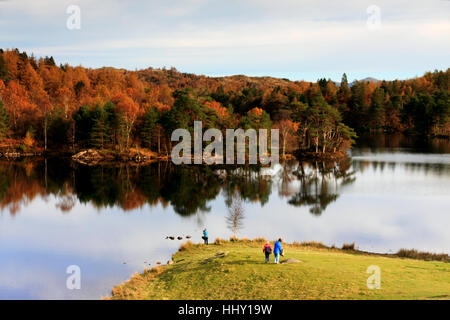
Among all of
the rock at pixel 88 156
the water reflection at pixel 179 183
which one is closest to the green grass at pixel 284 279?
the water reflection at pixel 179 183

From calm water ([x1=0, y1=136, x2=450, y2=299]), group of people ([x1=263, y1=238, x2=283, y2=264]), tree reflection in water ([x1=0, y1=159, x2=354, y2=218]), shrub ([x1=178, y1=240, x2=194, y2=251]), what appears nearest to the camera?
group of people ([x1=263, y1=238, x2=283, y2=264])

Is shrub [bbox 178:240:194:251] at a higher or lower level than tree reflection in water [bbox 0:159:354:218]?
lower

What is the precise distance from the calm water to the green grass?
9.68ft

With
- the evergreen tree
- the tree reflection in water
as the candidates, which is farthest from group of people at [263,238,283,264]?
the evergreen tree

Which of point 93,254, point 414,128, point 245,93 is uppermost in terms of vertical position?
point 245,93

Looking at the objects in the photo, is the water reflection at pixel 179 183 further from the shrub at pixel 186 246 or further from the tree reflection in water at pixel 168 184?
the shrub at pixel 186 246

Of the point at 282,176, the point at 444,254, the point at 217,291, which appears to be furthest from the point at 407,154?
the point at 217,291

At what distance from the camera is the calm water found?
24.0m

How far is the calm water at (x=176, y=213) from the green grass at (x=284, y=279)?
9.68 ft

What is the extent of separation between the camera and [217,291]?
53.7ft

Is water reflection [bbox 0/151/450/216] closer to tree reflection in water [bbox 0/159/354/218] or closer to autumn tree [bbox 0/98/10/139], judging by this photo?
tree reflection in water [bbox 0/159/354/218]

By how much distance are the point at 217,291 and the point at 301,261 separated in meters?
5.15

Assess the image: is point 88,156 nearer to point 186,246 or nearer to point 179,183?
point 179,183
